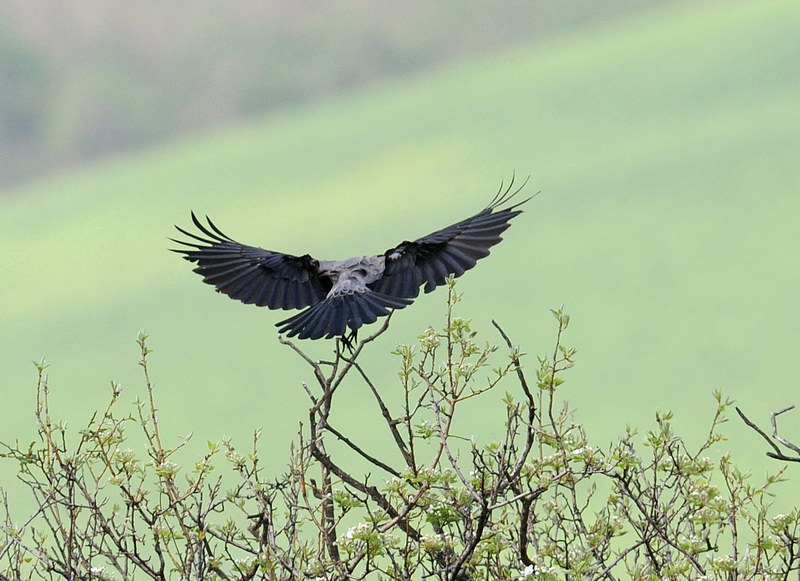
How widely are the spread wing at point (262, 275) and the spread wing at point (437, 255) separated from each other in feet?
1.08

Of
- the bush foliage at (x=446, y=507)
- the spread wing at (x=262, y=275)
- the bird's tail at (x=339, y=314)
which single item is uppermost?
the spread wing at (x=262, y=275)

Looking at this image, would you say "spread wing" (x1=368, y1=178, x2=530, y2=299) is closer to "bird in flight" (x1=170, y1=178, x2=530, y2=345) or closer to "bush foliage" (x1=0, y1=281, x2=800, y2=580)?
"bird in flight" (x1=170, y1=178, x2=530, y2=345)

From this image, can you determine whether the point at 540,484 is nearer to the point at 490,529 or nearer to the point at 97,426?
the point at 490,529

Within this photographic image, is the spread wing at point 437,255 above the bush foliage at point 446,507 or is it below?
above

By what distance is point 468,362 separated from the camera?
2.97 m

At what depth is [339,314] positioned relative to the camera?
444cm

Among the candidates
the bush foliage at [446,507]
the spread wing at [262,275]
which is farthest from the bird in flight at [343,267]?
the bush foliage at [446,507]

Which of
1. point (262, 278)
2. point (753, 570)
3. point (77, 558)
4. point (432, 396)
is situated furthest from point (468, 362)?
point (262, 278)

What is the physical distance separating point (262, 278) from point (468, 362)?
2447 mm

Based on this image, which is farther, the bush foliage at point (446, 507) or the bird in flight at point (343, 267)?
the bird in flight at point (343, 267)

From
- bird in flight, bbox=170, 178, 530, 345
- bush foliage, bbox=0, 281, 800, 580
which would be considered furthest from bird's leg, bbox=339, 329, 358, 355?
bush foliage, bbox=0, 281, 800, 580

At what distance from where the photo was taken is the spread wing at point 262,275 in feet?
16.9

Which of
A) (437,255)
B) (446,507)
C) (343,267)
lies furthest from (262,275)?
(446,507)

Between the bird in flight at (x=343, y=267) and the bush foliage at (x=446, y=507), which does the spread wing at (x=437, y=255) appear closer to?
the bird in flight at (x=343, y=267)
